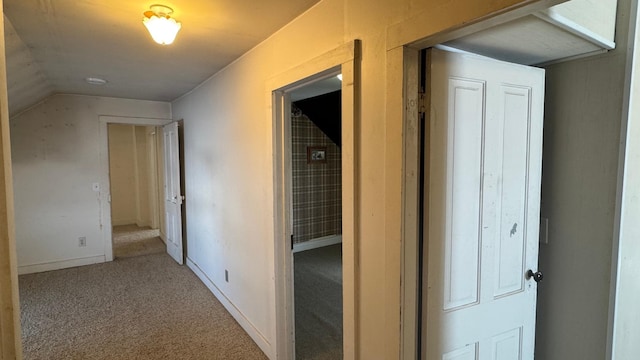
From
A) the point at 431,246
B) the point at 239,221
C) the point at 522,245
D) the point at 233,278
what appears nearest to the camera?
the point at 431,246

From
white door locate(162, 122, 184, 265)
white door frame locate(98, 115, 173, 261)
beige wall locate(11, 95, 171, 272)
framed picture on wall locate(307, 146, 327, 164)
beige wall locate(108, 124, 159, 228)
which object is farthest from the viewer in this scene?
beige wall locate(108, 124, 159, 228)

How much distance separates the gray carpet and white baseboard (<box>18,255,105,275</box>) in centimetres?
278

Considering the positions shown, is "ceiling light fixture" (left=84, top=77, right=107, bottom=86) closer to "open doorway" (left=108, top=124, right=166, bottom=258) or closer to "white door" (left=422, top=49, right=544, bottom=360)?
"open doorway" (left=108, top=124, right=166, bottom=258)

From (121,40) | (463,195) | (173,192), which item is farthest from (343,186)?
(173,192)

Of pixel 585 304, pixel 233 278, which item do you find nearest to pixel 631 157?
pixel 585 304

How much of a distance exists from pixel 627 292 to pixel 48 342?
382 centimetres

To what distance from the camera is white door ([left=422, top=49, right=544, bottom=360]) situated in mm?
1343

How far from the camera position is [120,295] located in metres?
3.51

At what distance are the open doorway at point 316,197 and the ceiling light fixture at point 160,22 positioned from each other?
5.53 ft

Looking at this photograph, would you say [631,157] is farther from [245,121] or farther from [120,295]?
[120,295]

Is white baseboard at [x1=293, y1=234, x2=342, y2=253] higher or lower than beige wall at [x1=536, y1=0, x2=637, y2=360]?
lower

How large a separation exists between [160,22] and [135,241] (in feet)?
16.7

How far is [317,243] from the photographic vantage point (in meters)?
5.40

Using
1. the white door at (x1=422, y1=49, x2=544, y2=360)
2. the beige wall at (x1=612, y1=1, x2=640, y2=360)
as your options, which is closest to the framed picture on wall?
the white door at (x1=422, y1=49, x2=544, y2=360)
